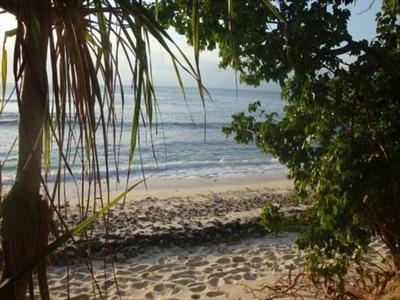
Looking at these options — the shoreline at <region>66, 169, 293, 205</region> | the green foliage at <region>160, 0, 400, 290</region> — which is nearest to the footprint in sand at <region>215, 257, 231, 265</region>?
the green foliage at <region>160, 0, 400, 290</region>

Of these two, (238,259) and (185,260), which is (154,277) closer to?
(185,260)

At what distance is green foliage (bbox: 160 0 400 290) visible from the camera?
2.12 meters

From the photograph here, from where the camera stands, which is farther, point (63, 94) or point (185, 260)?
point (185, 260)

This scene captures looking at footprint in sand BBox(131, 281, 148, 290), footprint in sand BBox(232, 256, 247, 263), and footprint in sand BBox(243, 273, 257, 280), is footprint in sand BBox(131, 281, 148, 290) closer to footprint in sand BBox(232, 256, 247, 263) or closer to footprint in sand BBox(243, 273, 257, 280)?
footprint in sand BBox(243, 273, 257, 280)

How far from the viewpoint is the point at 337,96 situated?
Answer: 2270 mm

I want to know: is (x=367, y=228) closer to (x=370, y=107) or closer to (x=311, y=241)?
(x=311, y=241)

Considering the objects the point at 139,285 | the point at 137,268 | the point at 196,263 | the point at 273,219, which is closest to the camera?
the point at 273,219

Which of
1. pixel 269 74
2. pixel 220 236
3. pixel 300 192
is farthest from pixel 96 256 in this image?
pixel 269 74

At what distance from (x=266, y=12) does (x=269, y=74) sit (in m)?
0.38

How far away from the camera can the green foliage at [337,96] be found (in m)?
2.12

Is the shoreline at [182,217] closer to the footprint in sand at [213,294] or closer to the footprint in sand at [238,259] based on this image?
the footprint in sand at [238,259]

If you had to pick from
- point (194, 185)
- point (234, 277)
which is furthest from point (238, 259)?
point (194, 185)

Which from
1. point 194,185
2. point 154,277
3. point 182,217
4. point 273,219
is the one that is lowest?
point 194,185

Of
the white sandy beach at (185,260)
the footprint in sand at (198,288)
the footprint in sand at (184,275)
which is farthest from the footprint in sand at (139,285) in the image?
the footprint in sand at (198,288)
